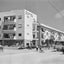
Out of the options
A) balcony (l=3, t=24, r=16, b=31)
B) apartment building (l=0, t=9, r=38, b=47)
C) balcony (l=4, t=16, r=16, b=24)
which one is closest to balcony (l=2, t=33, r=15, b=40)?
apartment building (l=0, t=9, r=38, b=47)

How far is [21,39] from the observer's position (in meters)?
14.8

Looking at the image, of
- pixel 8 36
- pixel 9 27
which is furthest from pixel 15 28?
pixel 8 36

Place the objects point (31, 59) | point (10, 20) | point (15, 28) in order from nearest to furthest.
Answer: point (31, 59)
point (15, 28)
point (10, 20)

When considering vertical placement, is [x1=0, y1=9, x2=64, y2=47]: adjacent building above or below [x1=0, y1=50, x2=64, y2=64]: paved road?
above

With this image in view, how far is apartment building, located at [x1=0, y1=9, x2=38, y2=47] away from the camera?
14797 mm

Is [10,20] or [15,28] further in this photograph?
[10,20]

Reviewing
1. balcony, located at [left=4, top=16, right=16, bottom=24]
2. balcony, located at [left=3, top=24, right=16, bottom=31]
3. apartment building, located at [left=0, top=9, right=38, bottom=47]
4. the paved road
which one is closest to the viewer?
the paved road

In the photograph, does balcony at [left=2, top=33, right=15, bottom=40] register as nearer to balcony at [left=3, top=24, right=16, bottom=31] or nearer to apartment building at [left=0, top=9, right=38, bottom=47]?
apartment building at [left=0, top=9, right=38, bottom=47]

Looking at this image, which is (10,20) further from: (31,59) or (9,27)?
(31,59)

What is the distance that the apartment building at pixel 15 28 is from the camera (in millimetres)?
14797

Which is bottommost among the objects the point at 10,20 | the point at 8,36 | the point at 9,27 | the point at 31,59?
the point at 31,59

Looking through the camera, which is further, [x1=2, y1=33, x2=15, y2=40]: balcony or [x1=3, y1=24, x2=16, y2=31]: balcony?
[x1=3, y1=24, x2=16, y2=31]: balcony

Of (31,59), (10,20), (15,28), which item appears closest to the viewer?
(31,59)

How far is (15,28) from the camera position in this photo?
15.0m
